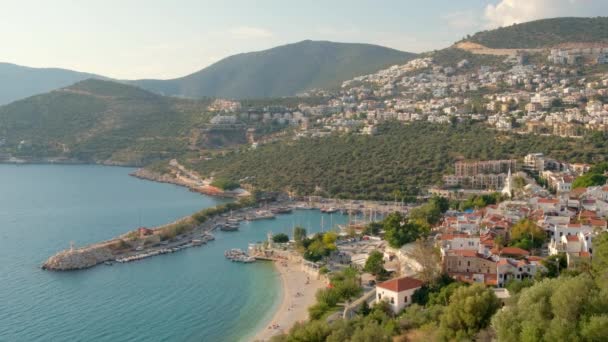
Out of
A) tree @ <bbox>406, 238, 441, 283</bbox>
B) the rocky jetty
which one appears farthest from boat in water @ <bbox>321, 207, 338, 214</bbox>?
tree @ <bbox>406, 238, 441, 283</bbox>

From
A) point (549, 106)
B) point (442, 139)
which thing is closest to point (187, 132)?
point (442, 139)

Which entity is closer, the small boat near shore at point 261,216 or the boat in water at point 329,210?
the small boat near shore at point 261,216

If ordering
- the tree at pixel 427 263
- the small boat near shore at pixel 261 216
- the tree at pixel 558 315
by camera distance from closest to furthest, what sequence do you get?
the tree at pixel 558 315
the tree at pixel 427 263
the small boat near shore at pixel 261 216

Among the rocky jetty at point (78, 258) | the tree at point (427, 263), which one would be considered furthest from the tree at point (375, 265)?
the rocky jetty at point (78, 258)

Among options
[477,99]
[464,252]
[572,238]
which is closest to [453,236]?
[464,252]

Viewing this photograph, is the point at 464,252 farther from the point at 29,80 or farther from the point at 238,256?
the point at 29,80

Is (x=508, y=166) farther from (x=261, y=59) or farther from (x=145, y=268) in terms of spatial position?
(x=261, y=59)

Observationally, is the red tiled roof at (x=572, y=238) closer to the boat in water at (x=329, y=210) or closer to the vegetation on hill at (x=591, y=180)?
the vegetation on hill at (x=591, y=180)
